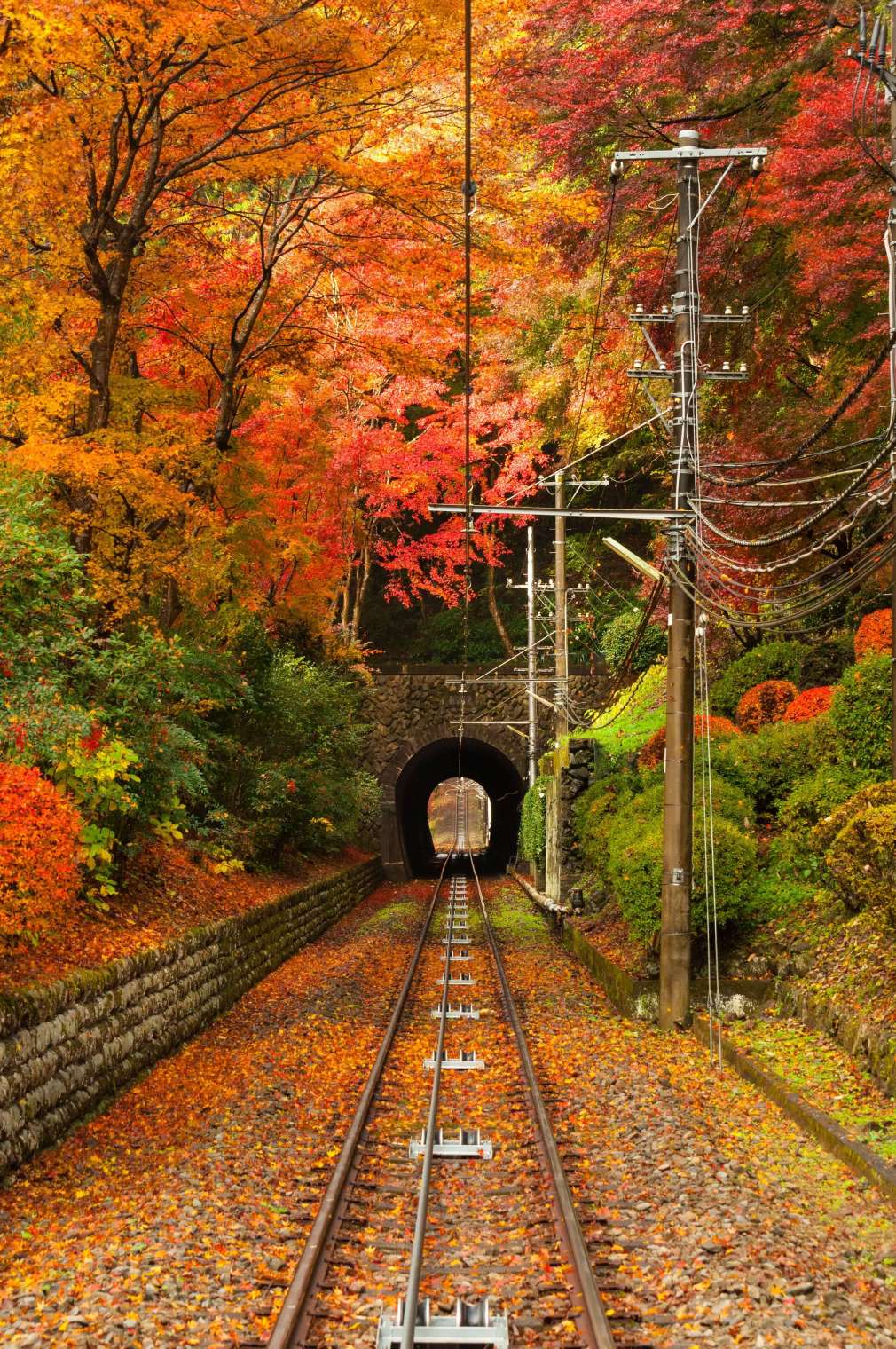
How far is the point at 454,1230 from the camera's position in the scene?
701cm

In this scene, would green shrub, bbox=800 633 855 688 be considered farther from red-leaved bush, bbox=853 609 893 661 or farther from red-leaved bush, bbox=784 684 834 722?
red-leaved bush, bbox=853 609 893 661

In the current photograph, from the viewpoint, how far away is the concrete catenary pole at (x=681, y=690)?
490 inches

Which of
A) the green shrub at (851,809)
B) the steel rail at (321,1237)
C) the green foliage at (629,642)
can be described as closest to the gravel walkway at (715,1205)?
the steel rail at (321,1237)

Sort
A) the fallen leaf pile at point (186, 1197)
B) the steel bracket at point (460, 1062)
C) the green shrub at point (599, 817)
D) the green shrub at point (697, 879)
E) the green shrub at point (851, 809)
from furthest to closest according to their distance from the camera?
the green shrub at point (599, 817), the green shrub at point (697, 879), the steel bracket at point (460, 1062), the green shrub at point (851, 809), the fallen leaf pile at point (186, 1197)

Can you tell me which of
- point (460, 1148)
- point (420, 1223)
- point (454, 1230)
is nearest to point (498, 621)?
point (460, 1148)

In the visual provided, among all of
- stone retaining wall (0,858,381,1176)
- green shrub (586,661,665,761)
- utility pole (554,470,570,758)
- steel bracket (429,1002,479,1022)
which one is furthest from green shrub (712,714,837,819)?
utility pole (554,470,570,758)

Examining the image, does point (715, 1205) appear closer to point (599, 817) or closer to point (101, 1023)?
point (101, 1023)

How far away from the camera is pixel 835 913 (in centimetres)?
1241

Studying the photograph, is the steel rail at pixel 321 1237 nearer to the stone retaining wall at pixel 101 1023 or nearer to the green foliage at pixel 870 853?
the stone retaining wall at pixel 101 1023

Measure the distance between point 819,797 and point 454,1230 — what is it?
7727mm

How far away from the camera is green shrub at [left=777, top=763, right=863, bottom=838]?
43.7ft

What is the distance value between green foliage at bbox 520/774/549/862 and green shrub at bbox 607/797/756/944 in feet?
41.1

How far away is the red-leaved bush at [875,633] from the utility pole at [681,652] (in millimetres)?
4156

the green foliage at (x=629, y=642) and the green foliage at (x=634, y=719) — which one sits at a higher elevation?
the green foliage at (x=629, y=642)
